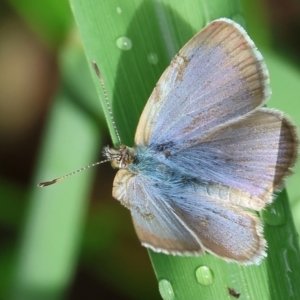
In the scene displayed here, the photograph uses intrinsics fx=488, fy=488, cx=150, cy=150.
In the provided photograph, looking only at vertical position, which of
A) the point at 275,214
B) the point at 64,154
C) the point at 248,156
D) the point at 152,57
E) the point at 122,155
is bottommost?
the point at 275,214

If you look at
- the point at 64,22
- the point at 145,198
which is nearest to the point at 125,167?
the point at 145,198

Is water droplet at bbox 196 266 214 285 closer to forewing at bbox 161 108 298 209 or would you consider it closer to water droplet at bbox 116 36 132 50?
forewing at bbox 161 108 298 209

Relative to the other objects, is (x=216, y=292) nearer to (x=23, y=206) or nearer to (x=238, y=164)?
(x=238, y=164)

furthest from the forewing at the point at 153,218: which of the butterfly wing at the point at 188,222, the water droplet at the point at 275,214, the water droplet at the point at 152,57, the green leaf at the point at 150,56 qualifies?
the water droplet at the point at 152,57

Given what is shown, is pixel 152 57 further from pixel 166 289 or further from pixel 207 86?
pixel 166 289

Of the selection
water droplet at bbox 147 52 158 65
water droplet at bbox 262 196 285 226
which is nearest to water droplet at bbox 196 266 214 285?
water droplet at bbox 262 196 285 226

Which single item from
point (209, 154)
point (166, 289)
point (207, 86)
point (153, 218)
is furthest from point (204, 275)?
point (207, 86)
